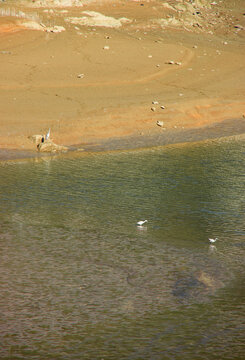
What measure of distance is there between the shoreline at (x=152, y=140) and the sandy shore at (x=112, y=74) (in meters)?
0.06

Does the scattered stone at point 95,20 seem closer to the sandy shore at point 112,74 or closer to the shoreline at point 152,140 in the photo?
the sandy shore at point 112,74

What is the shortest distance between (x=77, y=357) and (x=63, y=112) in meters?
9.53

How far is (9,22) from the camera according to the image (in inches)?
727

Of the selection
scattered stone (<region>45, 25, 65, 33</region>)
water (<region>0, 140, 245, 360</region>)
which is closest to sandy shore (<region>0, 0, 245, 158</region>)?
scattered stone (<region>45, 25, 65, 33</region>)

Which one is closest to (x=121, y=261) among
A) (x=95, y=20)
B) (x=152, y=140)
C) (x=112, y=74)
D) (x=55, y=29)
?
(x=152, y=140)

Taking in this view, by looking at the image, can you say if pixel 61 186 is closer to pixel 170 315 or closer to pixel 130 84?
pixel 170 315

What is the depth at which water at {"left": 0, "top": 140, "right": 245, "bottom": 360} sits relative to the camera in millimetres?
4906

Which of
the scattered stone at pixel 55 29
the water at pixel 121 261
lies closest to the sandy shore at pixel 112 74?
the scattered stone at pixel 55 29

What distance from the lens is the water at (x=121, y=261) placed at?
491 cm

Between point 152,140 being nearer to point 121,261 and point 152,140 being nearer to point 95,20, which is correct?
point 121,261

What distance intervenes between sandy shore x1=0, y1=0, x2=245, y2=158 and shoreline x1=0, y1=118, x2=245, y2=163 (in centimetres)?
6

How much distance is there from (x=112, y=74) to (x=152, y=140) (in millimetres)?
4054

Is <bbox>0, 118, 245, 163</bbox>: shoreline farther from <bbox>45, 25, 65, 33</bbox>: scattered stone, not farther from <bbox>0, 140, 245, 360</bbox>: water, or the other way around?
<bbox>45, 25, 65, 33</bbox>: scattered stone

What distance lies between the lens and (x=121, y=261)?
6.52 m
